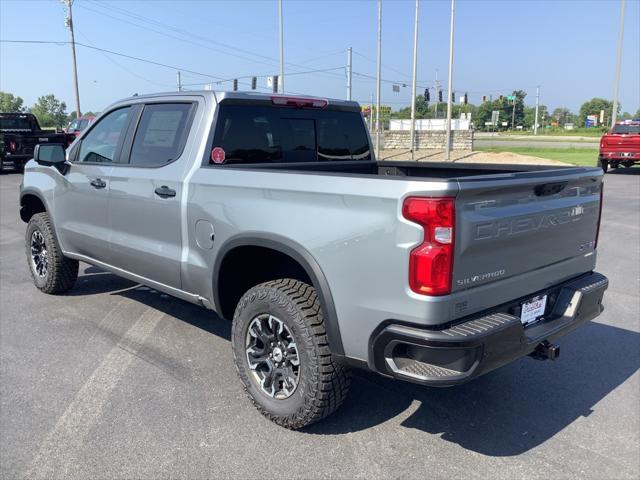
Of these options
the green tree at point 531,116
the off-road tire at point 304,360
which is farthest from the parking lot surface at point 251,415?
the green tree at point 531,116

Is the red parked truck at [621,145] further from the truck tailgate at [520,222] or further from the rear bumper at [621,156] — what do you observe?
the truck tailgate at [520,222]

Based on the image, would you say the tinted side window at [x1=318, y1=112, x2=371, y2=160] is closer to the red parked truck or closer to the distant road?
the red parked truck

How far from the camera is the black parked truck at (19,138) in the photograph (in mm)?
20109

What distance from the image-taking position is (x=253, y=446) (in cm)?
322

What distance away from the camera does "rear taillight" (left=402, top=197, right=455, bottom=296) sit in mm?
2621

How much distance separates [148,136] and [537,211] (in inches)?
116

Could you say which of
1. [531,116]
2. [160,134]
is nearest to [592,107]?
[531,116]

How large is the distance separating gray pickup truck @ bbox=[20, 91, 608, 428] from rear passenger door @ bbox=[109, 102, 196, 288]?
0.6 inches

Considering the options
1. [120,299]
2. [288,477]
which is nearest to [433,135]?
[120,299]

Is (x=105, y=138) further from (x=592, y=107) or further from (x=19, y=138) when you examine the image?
(x=592, y=107)

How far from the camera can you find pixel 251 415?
3574 mm

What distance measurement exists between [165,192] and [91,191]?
4.00 ft

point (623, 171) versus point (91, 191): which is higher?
point (91, 191)

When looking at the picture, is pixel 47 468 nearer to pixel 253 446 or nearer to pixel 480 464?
pixel 253 446
